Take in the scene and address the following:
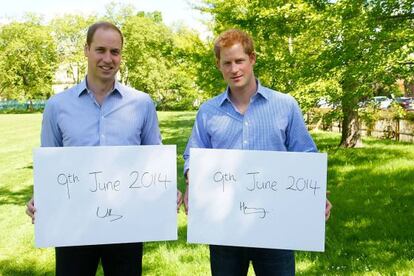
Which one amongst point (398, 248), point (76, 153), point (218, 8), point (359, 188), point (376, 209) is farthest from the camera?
point (218, 8)

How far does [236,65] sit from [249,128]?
1.12 feet

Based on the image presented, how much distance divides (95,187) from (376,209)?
482 cm

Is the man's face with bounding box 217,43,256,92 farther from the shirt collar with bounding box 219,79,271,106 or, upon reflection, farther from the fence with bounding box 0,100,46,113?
the fence with bounding box 0,100,46,113

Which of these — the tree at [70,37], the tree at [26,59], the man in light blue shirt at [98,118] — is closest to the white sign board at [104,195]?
the man in light blue shirt at [98,118]

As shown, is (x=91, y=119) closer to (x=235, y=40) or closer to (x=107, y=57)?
(x=107, y=57)

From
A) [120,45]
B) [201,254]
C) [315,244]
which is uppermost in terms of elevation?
[120,45]

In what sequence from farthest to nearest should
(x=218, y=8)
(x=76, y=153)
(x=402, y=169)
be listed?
1. (x=218, y=8)
2. (x=402, y=169)
3. (x=76, y=153)

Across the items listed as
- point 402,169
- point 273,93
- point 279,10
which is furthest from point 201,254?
point 402,169

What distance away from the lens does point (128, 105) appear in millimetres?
2541

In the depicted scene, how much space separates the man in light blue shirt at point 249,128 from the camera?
241 cm

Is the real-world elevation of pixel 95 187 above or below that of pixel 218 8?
below

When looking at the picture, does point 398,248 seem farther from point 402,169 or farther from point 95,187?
point 402,169

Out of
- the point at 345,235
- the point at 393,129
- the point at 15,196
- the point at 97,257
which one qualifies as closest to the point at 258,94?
the point at 97,257

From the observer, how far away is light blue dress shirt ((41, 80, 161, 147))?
246 cm
